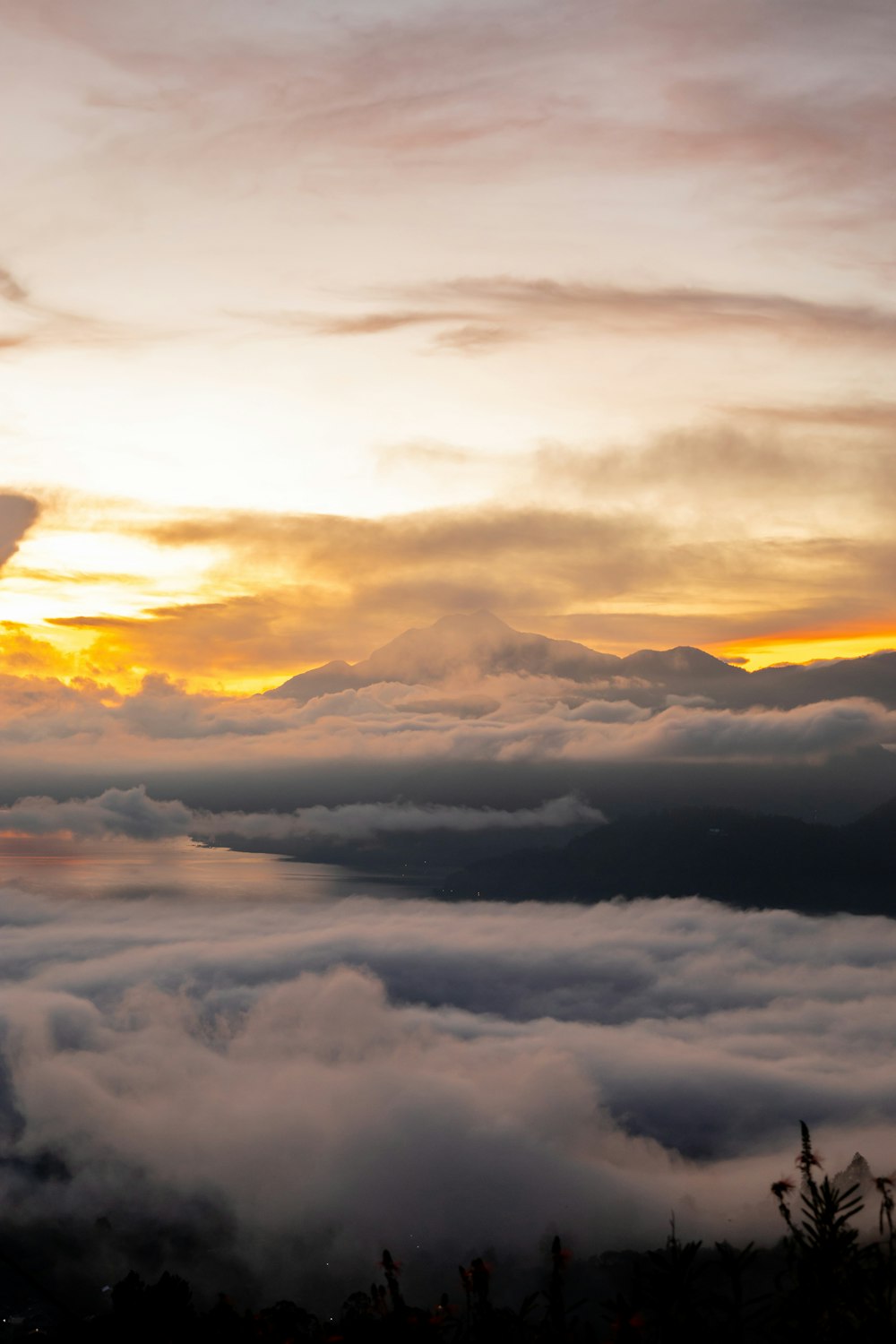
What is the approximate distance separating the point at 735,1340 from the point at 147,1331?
290ft

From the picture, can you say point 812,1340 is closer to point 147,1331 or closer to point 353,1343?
point 353,1343

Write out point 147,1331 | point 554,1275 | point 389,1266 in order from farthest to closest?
1. point 147,1331
2. point 389,1266
3. point 554,1275

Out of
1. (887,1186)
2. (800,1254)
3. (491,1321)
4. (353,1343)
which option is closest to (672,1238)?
(800,1254)

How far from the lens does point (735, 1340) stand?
43.3 meters

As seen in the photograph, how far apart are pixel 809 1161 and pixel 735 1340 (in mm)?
10704

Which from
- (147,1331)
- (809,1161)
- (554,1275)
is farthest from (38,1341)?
(809,1161)

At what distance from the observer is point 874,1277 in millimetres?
44344

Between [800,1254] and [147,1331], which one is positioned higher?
[800,1254]

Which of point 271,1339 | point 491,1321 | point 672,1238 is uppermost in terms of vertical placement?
point 672,1238

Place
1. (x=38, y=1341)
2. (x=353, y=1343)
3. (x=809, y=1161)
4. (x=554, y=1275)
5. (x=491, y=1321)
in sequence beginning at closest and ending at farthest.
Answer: (x=809, y=1161)
(x=554, y=1275)
(x=491, y=1321)
(x=353, y=1343)
(x=38, y=1341)

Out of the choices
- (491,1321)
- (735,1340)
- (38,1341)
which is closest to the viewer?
(735,1340)

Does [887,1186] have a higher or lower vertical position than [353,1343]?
higher

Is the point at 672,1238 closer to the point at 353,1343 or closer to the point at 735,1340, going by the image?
the point at 735,1340

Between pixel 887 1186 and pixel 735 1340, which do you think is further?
pixel 887 1186
